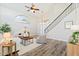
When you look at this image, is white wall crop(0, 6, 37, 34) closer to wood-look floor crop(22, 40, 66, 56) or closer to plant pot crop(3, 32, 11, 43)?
plant pot crop(3, 32, 11, 43)

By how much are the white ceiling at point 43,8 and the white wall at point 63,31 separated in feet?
0.65

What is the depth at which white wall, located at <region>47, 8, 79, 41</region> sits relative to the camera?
2072 millimetres

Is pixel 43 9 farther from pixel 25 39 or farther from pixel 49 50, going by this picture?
pixel 49 50

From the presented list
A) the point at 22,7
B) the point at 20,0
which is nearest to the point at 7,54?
the point at 22,7

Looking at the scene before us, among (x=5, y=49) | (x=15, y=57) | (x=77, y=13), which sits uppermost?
(x=77, y=13)

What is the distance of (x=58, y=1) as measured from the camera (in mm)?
2176

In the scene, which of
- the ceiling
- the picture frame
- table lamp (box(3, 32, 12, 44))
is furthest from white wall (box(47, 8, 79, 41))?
table lamp (box(3, 32, 12, 44))

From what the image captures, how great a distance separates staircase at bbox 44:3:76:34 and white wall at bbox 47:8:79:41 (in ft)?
0.18

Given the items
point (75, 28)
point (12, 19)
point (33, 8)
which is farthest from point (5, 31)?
point (75, 28)

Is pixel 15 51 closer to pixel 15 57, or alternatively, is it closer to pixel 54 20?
pixel 15 57

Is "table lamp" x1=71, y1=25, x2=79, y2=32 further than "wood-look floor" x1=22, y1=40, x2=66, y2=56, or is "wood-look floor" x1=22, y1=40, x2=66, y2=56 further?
"wood-look floor" x1=22, y1=40, x2=66, y2=56

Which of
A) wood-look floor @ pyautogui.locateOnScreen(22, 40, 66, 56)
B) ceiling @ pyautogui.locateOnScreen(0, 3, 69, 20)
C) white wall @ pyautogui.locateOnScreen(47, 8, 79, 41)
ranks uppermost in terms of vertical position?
ceiling @ pyautogui.locateOnScreen(0, 3, 69, 20)

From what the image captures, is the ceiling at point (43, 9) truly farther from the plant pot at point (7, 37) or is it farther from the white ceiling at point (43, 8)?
the plant pot at point (7, 37)

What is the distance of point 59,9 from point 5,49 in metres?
1.32
